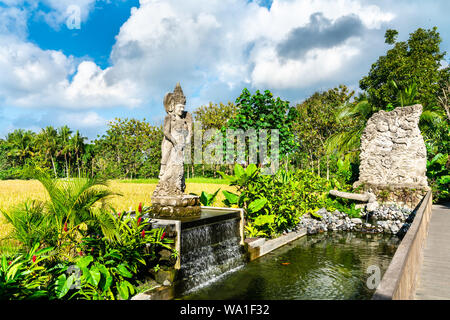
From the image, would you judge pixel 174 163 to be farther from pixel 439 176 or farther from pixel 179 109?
pixel 439 176

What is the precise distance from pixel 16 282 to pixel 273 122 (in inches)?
400

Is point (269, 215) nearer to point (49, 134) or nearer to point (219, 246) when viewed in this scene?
point (219, 246)

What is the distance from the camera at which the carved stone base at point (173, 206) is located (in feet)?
18.7

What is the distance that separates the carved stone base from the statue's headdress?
5.80ft

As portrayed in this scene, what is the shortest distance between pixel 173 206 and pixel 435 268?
4383 mm

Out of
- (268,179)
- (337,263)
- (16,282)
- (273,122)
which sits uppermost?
(273,122)

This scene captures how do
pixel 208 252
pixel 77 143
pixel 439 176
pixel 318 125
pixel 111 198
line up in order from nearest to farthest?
1. pixel 111 198
2. pixel 208 252
3. pixel 439 176
4. pixel 318 125
5. pixel 77 143

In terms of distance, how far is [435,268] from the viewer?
4.67m

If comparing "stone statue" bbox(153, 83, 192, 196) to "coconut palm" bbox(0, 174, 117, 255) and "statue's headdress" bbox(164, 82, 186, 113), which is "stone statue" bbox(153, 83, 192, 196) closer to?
"statue's headdress" bbox(164, 82, 186, 113)

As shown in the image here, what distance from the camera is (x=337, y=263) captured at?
19.8 feet

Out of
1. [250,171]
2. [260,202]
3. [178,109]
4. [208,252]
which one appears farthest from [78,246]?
[250,171]

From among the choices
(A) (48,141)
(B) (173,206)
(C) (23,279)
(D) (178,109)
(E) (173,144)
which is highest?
(A) (48,141)

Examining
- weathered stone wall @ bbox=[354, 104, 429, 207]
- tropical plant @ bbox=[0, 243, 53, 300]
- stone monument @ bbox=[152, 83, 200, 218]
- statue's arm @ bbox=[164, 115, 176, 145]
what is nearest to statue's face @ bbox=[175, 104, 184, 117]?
stone monument @ bbox=[152, 83, 200, 218]
